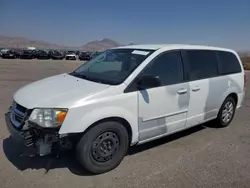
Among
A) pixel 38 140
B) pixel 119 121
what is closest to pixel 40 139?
pixel 38 140

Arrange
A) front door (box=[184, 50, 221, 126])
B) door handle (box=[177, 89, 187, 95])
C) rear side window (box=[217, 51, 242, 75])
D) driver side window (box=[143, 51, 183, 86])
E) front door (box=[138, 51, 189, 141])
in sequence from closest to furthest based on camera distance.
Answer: front door (box=[138, 51, 189, 141]) → driver side window (box=[143, 51, 183, 86]) → door handle (box=[177, 89, 187, 95]) → front door (box=[184, 50, 221, 126]) → rear side window (box=[217, 51, 242, 75])

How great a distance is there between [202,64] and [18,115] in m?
3.36

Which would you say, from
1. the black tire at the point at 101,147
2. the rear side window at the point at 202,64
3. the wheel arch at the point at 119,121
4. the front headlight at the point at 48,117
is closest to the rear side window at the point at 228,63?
the rear side window at the point at 202,64

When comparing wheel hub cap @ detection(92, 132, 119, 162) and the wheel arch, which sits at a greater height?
the wheel arch

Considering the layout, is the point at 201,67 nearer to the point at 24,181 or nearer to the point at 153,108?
the point at 153,108

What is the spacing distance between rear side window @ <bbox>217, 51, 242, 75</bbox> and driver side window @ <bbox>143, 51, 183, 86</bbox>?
1444 millimetres

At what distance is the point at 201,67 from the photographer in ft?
15.4

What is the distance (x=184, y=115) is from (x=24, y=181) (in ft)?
8.91

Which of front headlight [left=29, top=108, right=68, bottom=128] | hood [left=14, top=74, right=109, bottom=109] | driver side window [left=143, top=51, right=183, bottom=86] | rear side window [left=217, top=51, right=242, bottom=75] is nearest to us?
front headlight [left=29, top=108, right=68, bottom=128]

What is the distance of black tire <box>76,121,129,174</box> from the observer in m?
3.22

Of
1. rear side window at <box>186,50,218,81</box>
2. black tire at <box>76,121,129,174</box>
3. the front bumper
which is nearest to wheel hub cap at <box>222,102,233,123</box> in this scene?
rear side window at <box>186,50,218,81</box>

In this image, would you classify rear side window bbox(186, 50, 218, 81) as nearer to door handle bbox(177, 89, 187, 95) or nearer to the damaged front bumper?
door handle bbox(177, 89, 187, 95)

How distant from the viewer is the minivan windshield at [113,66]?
372cm

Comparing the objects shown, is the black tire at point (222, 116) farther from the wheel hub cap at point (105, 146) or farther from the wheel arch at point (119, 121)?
the wheel hub cap at point (105, 146)
